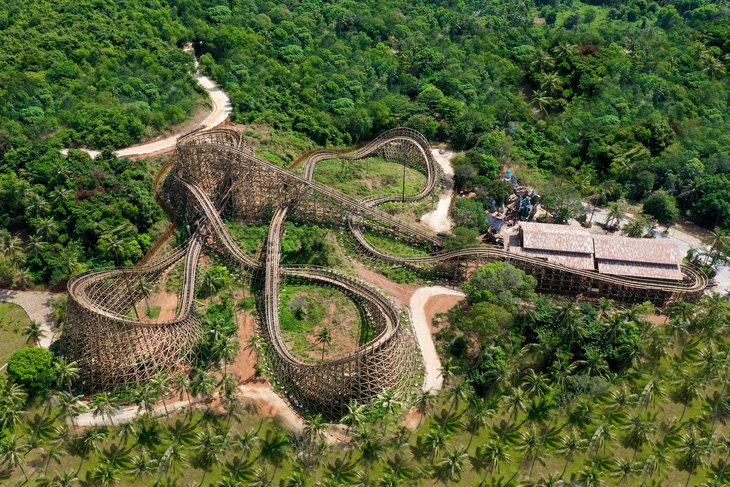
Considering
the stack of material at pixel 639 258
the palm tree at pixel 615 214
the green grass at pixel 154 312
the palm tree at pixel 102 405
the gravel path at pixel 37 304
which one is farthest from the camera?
the palm tree at pixel 615 214

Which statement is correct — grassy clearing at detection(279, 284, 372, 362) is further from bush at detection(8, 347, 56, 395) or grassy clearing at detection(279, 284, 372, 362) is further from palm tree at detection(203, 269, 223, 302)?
bush at detection(8, 347, 56, 395)

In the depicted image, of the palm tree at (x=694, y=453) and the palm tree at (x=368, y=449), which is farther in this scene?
the palm tree at (x=694, y=453)

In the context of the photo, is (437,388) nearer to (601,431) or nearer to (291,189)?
(601,431)

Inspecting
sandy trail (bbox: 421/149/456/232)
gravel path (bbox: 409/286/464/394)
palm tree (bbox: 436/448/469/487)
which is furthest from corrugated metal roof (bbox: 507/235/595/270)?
palm tree (bbox: 436/448/469/487)

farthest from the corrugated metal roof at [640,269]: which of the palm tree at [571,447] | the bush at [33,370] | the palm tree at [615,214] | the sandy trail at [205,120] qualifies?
the sandy trail at [205,120]

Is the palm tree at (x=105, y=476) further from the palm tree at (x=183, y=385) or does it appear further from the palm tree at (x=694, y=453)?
the palm tree at (x=694, y=453)
